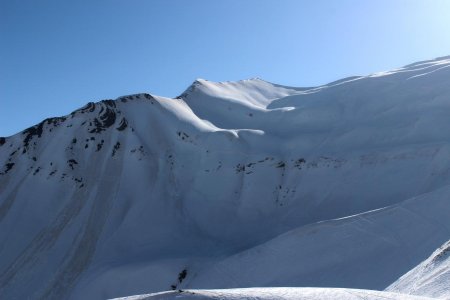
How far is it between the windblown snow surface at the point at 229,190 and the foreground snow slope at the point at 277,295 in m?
10.5

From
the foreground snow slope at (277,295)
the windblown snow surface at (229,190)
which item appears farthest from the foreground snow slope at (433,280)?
the windblown snow surface at (229,190)

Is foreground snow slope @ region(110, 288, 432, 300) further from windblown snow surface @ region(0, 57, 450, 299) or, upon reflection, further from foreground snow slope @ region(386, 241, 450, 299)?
windblown snow surface @ region(0, 57, 450, 299)

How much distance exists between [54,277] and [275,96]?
25179 millimetres

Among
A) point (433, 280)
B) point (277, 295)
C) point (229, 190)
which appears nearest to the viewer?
point (277, 295)

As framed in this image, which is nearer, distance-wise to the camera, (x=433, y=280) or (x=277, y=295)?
(x=277, y=295)

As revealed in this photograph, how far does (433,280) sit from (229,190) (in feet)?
71.5

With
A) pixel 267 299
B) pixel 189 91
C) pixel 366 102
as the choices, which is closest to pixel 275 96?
pixel 189 91

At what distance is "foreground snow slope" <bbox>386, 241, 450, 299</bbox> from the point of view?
1023 centimetres

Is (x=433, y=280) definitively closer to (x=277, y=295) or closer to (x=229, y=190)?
(x=277, y=295)

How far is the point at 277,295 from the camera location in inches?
292

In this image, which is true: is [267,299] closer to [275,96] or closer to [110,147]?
[110,147]

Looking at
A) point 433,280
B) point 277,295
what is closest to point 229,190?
point 433,280

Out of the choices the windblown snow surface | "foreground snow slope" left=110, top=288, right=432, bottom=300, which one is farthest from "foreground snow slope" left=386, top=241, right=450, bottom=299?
the windblown snow surface

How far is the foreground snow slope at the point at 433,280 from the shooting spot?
10.2 m
